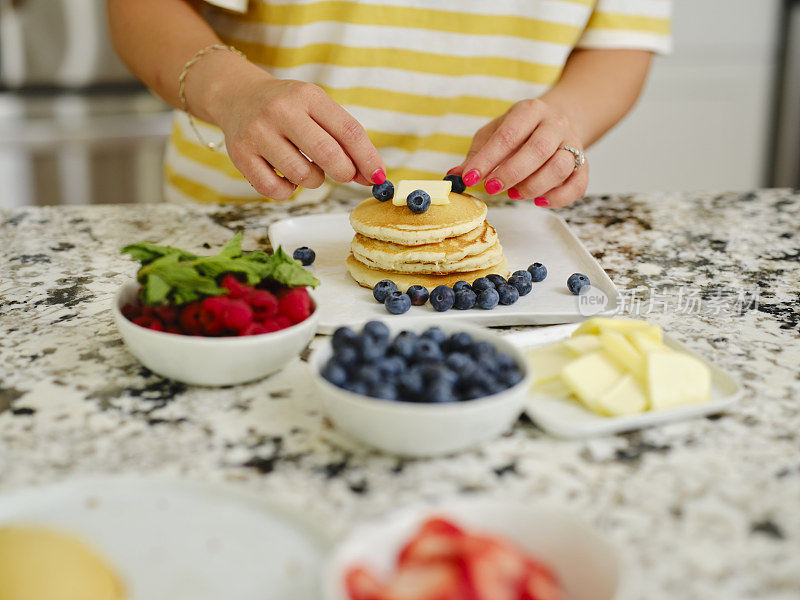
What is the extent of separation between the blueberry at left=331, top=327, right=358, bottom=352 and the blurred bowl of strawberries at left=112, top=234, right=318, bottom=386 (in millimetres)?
84

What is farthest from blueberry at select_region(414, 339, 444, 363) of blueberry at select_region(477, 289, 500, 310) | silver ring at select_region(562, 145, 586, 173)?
silver ring at select_region(562, 145, 586, 173)

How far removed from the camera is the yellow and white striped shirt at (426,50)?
1.71m

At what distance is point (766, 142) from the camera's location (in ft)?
11.8

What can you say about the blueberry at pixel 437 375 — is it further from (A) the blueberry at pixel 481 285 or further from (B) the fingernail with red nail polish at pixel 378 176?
(B) the fingernail with red nail polish at pixel 378 176

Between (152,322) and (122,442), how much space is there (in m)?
0.17

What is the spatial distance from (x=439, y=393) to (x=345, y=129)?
0.66m

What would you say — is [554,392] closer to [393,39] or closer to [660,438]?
[660,438]

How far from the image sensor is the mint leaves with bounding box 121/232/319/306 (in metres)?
0.96

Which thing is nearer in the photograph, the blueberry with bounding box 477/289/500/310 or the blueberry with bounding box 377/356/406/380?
the blueberry with bounding box 377/356/406/380

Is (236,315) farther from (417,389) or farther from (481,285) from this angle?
(481,285)

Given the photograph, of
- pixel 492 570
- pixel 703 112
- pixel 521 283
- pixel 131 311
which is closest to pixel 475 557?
pixel 492 570

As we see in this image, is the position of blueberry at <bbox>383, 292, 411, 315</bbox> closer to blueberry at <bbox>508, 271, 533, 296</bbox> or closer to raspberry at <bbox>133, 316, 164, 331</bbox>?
blueberry at <bbox>508, 271, 533, 296</bbox>

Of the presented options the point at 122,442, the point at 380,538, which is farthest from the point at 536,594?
the point at 122,442

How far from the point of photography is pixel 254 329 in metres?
0.95
